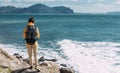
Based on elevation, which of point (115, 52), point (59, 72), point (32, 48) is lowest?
point (115, 52)

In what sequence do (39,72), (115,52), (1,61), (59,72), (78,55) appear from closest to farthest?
(39,72), (1,61), (59,72), (78,55), (115,52)

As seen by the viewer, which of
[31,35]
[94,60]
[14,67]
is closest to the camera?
[31,35]

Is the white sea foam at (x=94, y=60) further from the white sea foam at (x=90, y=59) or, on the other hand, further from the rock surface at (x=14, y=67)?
the rock surface at (x=14, y=67)

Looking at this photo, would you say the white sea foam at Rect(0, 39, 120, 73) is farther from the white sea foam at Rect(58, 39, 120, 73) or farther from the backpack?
the backpack

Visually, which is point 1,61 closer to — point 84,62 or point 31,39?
point 31,39

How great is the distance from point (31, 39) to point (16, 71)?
5.36ft

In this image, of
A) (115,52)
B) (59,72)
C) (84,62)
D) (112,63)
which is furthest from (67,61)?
(59,72)

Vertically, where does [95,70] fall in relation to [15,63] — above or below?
below

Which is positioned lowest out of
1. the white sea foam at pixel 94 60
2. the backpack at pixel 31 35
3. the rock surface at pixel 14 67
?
the white sea foam at pixel 94 60

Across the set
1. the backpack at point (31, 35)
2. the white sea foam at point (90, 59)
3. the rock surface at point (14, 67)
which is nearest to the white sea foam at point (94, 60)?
the white sea foam at point (90, 59)

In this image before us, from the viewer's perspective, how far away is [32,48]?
15.4 meters

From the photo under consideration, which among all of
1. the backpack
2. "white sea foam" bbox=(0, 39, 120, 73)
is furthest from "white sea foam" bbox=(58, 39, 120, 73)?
the backpack

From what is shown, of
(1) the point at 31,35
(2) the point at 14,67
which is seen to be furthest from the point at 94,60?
(1) the point at 31,35

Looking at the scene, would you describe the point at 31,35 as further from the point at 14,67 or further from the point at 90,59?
the point at 90,59
